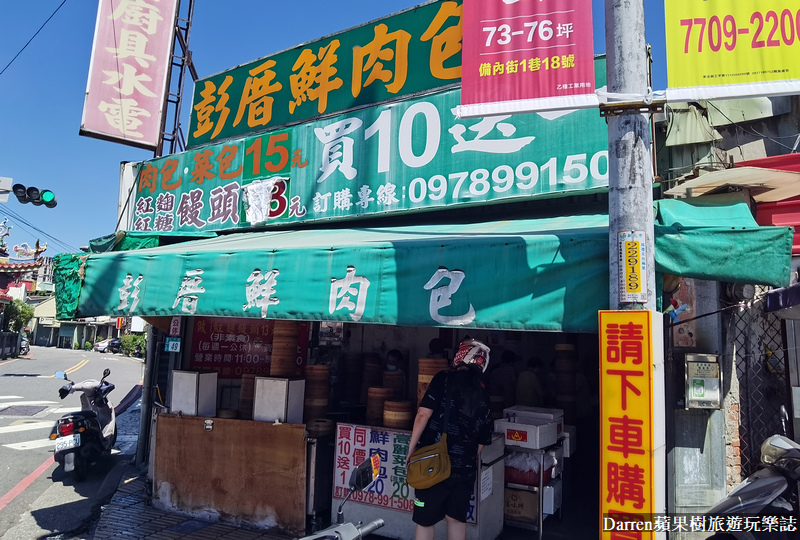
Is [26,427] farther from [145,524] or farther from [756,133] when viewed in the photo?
[756,133]

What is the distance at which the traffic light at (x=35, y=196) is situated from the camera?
1010 centimetres

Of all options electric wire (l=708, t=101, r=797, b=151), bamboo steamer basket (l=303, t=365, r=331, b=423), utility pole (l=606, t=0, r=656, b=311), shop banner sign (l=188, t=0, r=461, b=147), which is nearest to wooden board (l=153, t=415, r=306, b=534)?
bamboo steamer basket (l=303, t=365, r=331, b=423)

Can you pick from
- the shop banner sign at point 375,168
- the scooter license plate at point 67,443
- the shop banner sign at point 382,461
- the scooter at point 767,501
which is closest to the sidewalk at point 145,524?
the scooter license plate at point 67,443

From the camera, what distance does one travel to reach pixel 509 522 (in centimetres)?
536

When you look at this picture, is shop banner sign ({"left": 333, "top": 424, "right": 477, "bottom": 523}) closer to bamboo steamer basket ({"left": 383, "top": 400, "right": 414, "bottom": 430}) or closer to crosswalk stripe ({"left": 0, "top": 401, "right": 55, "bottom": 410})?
bamboo steamer basket ({"left": 383, "top": 400, "right": 414, "bottom": 430})

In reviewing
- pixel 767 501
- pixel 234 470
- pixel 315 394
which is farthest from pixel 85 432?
pixel 767 501

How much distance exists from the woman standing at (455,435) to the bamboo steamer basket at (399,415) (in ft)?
3.46

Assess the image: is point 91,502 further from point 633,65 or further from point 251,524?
point 633,65

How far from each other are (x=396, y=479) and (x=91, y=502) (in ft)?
14.9

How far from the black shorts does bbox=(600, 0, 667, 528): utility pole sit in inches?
55.1

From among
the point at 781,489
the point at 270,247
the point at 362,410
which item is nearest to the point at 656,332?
the point at 781,489

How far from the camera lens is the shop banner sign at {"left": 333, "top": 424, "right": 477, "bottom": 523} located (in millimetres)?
5297

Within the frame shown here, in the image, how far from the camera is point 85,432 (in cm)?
787

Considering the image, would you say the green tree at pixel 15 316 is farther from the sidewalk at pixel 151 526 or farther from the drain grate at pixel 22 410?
the sidewalk at pixel 151 526
